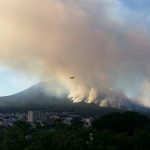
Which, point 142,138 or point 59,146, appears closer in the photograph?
point 59,146

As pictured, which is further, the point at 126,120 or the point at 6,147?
the point at 126,120

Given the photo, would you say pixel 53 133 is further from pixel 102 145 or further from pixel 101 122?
pixel 101 122

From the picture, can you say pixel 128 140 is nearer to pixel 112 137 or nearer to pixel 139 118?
pixel 112 137

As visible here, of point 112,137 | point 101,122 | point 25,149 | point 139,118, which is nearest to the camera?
point 25,149

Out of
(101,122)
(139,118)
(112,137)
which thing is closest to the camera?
(112,137)

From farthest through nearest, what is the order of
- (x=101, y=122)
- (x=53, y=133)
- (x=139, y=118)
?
(x=139, y=118) → (x=101, y=122) → (x=53, y=133)

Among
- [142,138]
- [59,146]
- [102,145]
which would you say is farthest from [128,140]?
[59,146]

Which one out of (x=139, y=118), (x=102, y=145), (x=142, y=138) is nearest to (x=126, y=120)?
(x=139, y=118)

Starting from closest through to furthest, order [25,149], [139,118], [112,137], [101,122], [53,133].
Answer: [25,149]
[53,133]
[112,137]
[101,122]
[139,118]
